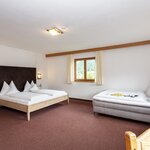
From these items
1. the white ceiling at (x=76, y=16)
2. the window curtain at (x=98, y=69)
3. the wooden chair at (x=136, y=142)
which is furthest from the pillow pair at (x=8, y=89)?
the wooden chair at (x=136, y=142)

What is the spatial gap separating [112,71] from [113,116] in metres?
1.90

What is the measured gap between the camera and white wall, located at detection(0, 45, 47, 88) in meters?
Answer: 4.48

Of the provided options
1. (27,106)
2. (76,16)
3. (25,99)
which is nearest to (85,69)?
(25,99)

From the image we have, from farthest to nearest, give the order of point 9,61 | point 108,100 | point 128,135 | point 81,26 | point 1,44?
point 9,61
point 1,44
point 108,100
point 81,26
point 128,135

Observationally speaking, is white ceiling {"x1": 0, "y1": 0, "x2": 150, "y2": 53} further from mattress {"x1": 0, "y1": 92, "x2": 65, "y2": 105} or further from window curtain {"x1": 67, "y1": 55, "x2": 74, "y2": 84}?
window curtain {"x1": 67, "y1": 55, "x2": 74, "y2": 84}

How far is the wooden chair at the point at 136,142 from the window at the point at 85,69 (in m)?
4.36

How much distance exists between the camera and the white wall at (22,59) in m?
4.48

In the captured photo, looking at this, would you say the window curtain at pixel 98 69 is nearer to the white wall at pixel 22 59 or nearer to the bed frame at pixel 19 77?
the bed frame at pixel 19 77

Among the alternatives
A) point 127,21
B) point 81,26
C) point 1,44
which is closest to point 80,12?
point 81,26

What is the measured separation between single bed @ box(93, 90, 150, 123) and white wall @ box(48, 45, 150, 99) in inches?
47.0

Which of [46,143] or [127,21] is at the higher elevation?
[127,21]

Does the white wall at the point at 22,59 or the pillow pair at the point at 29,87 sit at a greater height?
the white wall at the point at 22,59

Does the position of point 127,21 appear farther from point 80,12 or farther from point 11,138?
point 11,138

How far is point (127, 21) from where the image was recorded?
2451 mm
